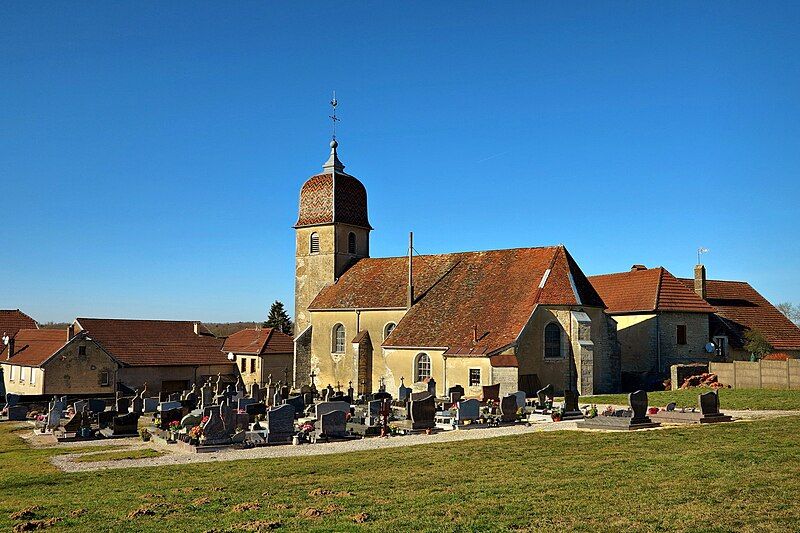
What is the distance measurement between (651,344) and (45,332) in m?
39.7

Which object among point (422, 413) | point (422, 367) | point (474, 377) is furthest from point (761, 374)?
point (422, 413)

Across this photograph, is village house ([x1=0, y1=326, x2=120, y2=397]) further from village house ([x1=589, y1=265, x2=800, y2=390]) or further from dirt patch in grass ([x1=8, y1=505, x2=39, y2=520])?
dirt patch in grass ([x1=8, y1=505, x2=39, y2=520])

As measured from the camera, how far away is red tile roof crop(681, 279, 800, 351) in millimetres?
45125

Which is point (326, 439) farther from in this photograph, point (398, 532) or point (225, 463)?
point (398, 532)

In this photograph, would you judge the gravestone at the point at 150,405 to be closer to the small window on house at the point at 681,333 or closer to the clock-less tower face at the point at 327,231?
the clock-less tower face at the point at 327,231

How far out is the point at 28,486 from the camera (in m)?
15.4

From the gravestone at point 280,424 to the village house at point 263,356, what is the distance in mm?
31135

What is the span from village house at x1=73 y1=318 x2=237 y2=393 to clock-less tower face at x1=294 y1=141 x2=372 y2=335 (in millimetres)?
8368

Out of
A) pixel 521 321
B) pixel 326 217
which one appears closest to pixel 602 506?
pixel 521 321

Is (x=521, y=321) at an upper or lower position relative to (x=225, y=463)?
upper

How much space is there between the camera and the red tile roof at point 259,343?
2112 inches

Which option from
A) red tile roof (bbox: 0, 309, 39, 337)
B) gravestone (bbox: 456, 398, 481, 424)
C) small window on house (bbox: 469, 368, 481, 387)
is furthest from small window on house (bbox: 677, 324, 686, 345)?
red tile roof (bbox: 0, 309, 39, 337)

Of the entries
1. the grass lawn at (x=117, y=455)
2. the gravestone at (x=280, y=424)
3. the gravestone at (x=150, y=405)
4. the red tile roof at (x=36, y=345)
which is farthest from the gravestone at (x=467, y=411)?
the red tile roof at (x=36, y=345)

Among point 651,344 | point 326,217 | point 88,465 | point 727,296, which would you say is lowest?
point 88,465
